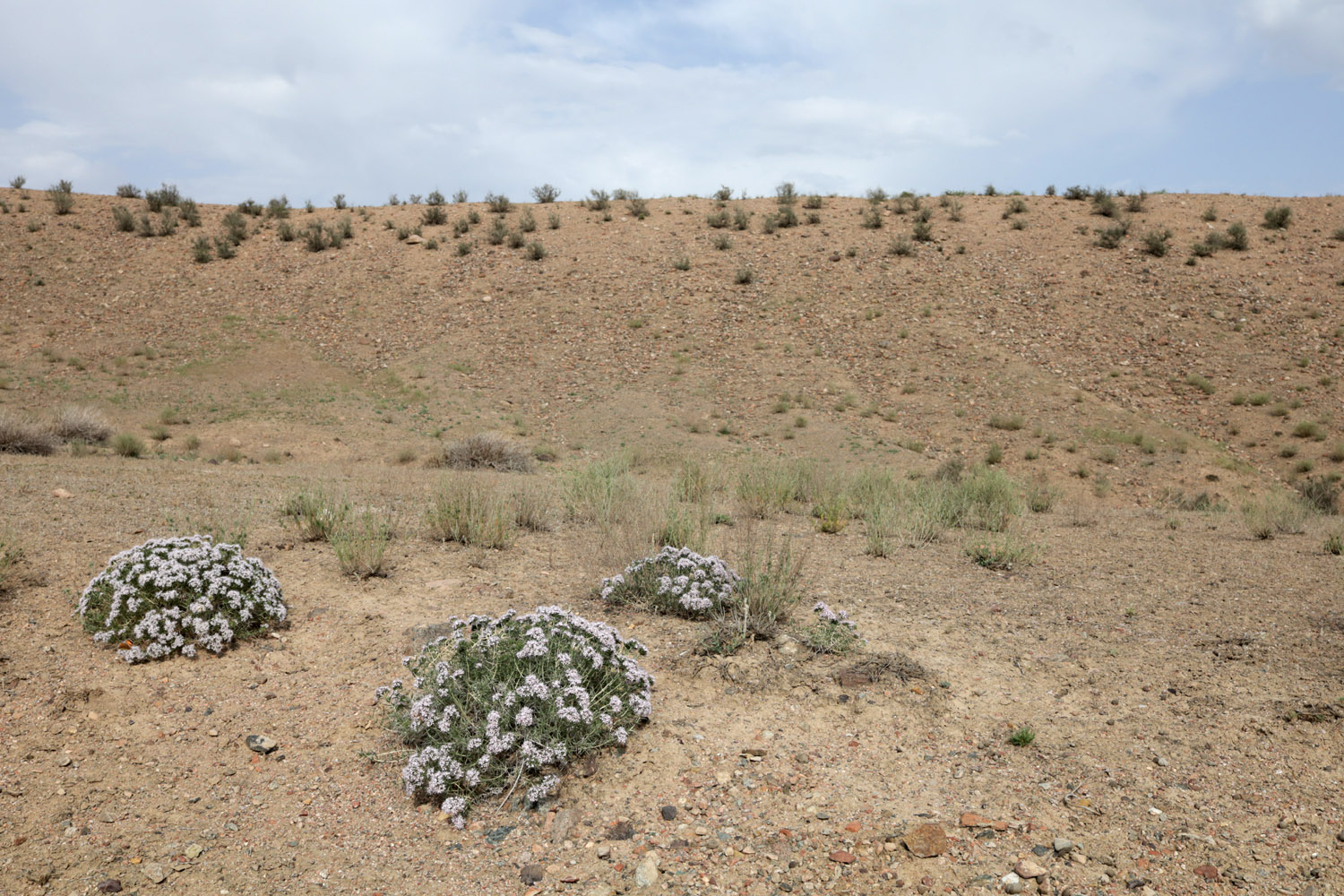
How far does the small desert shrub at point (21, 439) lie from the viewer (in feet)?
45.6

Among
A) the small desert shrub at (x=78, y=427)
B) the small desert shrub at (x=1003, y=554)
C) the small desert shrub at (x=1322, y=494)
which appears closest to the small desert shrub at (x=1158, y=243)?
the small desert shrub at (x=1322, y=494)

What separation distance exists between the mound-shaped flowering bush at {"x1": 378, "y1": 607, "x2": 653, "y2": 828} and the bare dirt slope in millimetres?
154

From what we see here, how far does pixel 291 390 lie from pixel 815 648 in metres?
19.0

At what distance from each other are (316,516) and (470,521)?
1431 mm

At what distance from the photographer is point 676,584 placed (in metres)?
6.22

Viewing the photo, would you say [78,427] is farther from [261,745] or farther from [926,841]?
[926,841]

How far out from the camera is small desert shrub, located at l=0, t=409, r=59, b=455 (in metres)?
13.9

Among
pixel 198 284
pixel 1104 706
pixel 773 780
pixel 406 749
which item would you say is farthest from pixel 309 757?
pixel 198 284

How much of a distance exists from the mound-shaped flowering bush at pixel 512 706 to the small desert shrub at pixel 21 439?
12940mm

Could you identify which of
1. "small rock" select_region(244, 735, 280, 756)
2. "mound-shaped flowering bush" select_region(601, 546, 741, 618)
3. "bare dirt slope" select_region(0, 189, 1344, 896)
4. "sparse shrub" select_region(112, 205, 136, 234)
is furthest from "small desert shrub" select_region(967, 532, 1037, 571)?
"sparse shrub" select_region(112, 205, 136, 234)

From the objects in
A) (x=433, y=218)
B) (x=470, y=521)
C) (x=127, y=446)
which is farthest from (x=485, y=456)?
(x=433, y=218)

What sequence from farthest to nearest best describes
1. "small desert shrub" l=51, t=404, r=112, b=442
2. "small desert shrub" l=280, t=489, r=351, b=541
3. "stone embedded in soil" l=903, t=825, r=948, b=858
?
"small desert shrub" l=51, t=404, r=112, b=442
"small desert shrub" l=280, t=489, r=351, b=541
"stone embedded in soil" l=903, t=825, r=948, b=858

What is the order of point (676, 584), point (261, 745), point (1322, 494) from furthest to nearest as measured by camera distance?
1. point (1322, 494)
2. point (676, 584)
3. point (261, 745)

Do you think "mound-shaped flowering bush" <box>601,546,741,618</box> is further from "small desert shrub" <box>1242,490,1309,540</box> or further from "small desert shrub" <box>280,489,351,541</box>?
"small desert shrub" <box>1242,490,1309,540</box>
